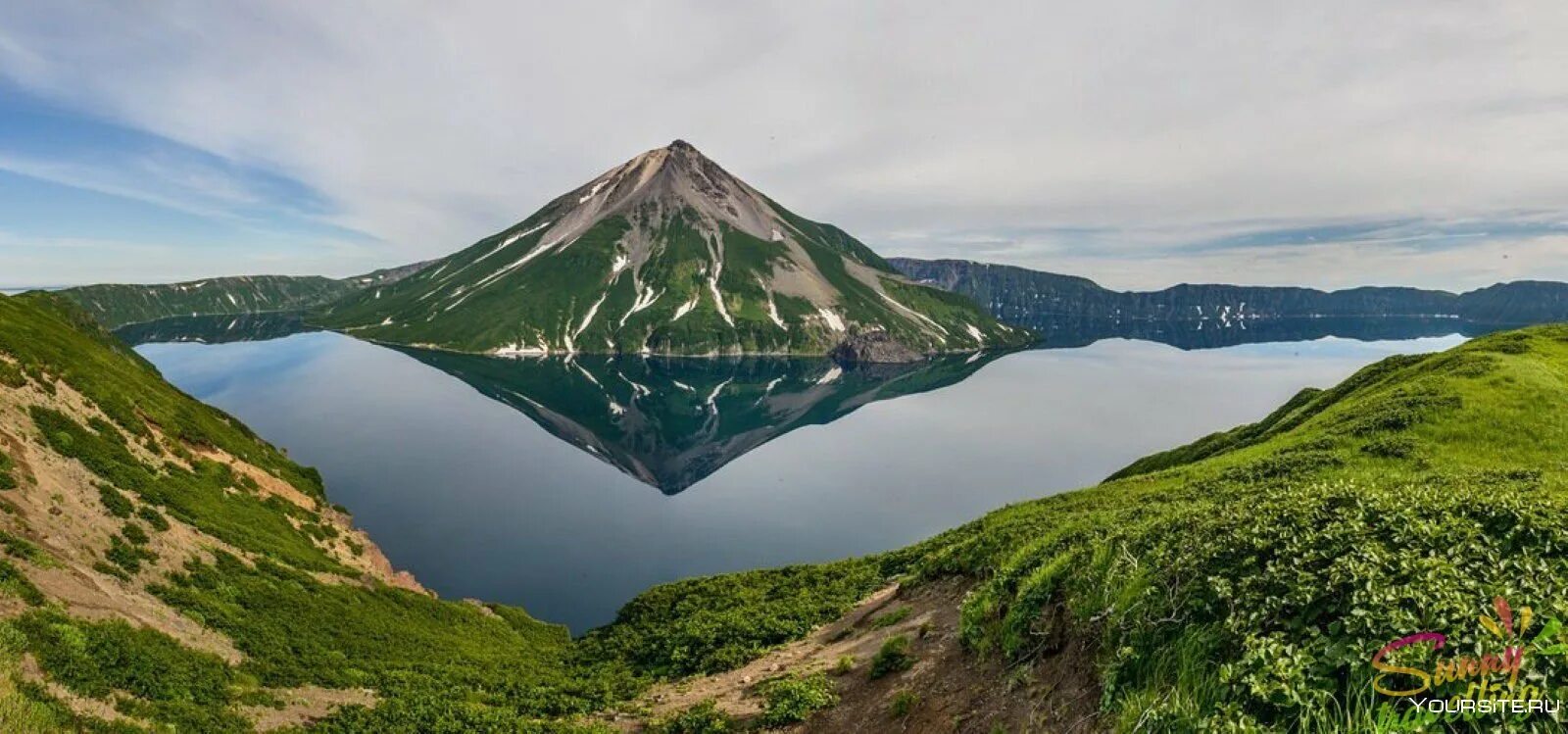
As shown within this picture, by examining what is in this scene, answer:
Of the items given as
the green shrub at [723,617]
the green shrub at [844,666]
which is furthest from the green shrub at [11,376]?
the green shrub at [844,666]

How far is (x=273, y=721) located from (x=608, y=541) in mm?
79840

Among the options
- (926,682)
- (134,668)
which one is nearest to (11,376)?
(134,668)

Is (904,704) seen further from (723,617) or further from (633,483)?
(633,483)

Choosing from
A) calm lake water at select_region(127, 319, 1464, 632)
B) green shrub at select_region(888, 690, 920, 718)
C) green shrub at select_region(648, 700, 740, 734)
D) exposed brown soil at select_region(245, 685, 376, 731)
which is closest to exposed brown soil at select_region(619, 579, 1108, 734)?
green shrub at select_region(888, 690, 920, 718)

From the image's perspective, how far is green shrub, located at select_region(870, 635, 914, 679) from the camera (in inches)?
774

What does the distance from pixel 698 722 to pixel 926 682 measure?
28.0 ft

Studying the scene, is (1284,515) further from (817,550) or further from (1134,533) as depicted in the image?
(817,550)

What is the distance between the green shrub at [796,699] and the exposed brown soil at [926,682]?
399mm

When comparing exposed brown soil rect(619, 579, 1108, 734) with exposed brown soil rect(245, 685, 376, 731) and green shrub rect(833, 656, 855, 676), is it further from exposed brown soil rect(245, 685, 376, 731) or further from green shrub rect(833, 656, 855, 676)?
exposed brown soil rect(245, 685, 376, 731)

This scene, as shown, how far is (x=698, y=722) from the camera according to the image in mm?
21312

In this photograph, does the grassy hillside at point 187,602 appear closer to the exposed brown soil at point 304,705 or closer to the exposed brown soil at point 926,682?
the exposed brown soil at point 304,705

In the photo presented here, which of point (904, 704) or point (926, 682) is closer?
point (904, 704)

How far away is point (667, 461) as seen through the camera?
513ft

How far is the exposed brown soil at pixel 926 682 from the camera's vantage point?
1274cm
